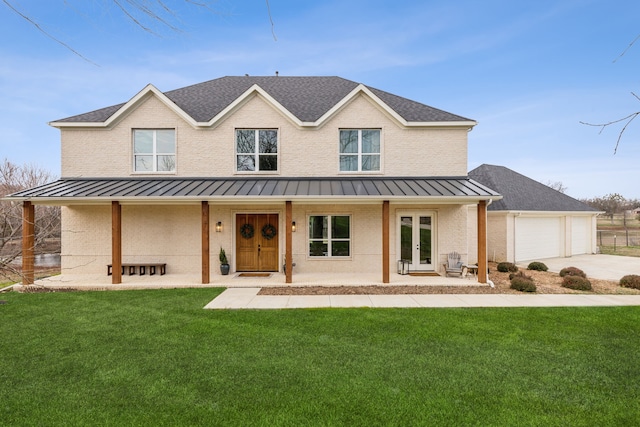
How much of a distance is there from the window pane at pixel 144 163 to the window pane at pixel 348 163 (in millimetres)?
8448

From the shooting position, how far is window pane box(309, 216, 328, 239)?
525 inches

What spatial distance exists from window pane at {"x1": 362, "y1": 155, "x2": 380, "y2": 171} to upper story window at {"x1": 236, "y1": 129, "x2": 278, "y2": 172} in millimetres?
3927

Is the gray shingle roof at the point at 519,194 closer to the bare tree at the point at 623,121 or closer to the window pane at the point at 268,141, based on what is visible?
the window pane at the point at 268,141

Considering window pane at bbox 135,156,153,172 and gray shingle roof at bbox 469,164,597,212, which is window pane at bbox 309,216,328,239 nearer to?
window pane at bbox 135,156,153,172

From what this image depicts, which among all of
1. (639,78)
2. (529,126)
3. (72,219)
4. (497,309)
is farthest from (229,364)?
(529,126)

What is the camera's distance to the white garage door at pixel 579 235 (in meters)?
20.4

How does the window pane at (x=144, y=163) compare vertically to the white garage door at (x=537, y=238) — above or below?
above

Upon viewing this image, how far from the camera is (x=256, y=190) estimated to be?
11688 mm

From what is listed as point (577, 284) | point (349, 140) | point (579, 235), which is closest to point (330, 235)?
point (349, 140)

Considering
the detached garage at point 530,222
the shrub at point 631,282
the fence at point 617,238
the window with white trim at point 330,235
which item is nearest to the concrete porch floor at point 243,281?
the window with white trim at point 330,235

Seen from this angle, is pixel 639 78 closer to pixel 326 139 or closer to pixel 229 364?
pixel 229 364

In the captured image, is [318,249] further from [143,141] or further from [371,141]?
[143,141]

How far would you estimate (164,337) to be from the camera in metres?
6.30

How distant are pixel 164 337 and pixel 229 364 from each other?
6.77 feet
